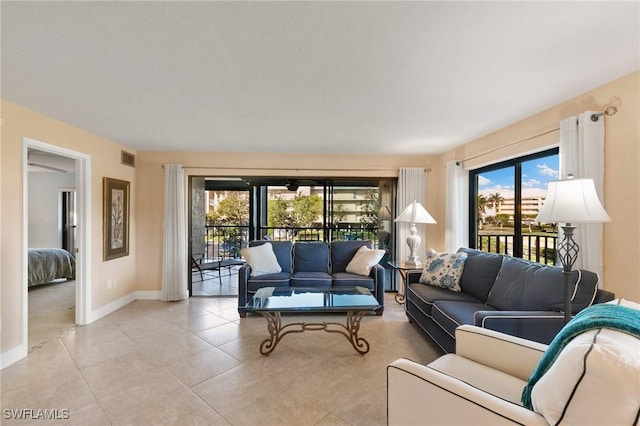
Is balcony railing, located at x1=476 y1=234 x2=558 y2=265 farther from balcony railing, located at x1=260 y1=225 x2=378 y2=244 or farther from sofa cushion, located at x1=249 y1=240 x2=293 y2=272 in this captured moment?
sofa cushion, located at x1=249 y1=240 x2=293 y2=272

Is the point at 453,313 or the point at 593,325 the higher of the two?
the point at 593,325

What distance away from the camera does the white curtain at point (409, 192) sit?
14.5ft

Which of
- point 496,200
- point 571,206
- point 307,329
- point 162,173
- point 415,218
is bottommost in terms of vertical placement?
point 307,329

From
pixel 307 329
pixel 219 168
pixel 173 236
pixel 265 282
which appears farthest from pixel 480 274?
pixel 173 236

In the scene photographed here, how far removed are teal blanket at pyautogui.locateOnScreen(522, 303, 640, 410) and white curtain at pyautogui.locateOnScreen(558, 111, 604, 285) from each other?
127 cm

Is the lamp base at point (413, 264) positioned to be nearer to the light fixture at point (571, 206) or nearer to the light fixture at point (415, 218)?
the light fixture at point (415, 218)

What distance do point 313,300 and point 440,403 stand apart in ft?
5.84

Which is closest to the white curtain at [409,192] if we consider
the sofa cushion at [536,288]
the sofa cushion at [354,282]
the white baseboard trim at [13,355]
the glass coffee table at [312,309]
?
the sofa cushion at [354,282]

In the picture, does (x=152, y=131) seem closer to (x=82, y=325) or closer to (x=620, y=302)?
(x=82, y=325)

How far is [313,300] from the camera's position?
111 inches

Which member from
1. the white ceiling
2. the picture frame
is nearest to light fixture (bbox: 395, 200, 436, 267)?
the white ceiling

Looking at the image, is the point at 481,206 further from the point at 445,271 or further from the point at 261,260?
the point at 261,260

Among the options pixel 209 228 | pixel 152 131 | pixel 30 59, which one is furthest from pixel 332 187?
pixel 30 59

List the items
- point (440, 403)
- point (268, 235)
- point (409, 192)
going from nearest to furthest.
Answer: point (440, 403), point (409, 192), point (268, 235)
